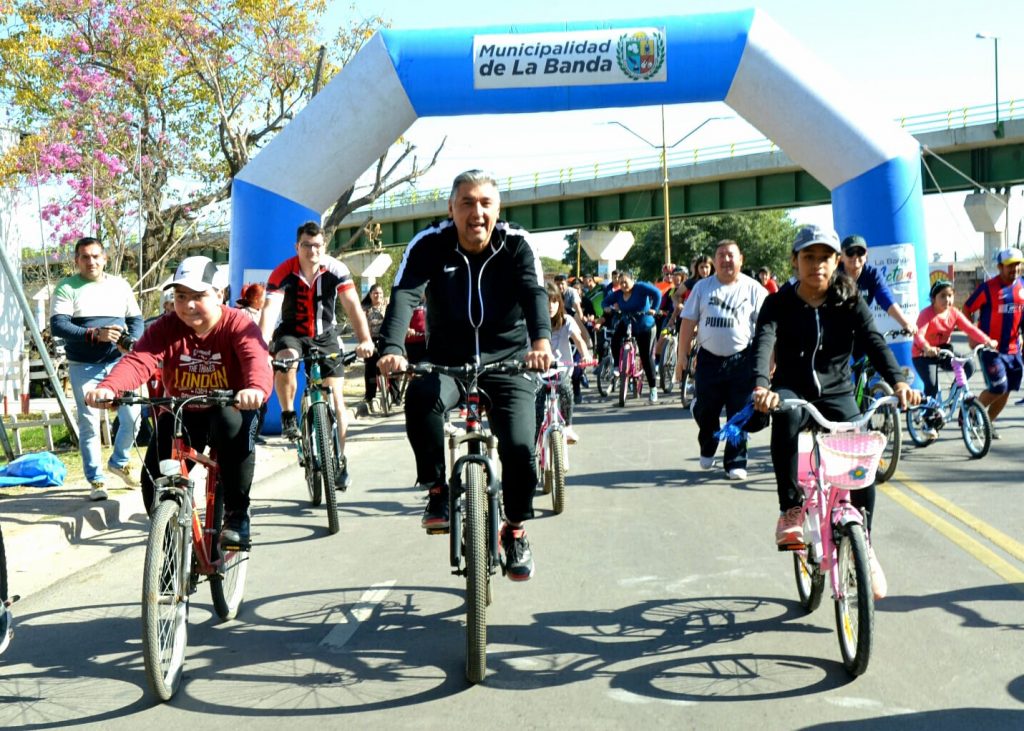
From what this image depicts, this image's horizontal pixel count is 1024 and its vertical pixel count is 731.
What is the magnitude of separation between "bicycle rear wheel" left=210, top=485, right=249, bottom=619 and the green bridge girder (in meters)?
31.4

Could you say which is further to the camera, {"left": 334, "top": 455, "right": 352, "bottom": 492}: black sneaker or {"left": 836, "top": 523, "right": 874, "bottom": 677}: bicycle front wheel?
{"left": 334, "top": 455, "right": 352, "bottom": 492}: black sneaker

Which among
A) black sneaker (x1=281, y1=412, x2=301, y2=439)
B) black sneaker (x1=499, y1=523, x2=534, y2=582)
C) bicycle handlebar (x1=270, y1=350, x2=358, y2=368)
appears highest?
bicycle handlebar (x1=270, y1=350, x2=358, y2=368)

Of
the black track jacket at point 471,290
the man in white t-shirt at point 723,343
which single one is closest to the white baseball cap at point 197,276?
the black track jacket at point 471,290

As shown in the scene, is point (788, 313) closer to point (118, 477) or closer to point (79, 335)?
point (79, 335)

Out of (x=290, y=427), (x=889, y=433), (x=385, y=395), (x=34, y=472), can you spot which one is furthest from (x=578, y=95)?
Answer: (x=34, y=472)

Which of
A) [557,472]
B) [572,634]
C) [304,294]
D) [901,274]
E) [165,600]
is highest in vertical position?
[901,274]

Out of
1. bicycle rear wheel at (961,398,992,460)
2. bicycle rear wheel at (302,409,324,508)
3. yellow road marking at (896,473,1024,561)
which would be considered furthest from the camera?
bicycle rear wheel at (961,398,992,460)

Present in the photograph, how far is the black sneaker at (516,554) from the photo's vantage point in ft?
16.8

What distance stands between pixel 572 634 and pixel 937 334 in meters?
7.61

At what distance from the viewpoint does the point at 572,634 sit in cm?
513

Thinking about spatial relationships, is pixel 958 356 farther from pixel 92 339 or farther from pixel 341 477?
pixel 92 339

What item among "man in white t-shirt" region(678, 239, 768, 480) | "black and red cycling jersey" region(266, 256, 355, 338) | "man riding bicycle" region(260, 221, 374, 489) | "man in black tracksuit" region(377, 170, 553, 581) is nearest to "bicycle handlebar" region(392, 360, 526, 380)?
"man in black tracksuit" region(377, 170, 553, 581)

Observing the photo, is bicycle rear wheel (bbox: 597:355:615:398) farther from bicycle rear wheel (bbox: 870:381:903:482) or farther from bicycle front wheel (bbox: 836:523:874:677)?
bicycle front wheel (bbox: 836:523:874:677)

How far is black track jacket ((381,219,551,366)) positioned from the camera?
17.2 feet
